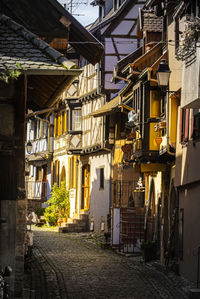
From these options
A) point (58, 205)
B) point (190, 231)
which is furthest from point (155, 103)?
point (58, 205)

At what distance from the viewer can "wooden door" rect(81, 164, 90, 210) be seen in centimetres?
4316

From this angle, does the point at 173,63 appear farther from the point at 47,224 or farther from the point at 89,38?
the point at 47,224

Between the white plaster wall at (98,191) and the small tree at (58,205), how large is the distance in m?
2.74

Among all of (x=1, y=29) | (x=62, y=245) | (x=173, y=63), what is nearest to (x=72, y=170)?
(x=62, y=245)

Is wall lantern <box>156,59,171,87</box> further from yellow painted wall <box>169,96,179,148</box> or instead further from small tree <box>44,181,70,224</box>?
small tree <box>44,181,70,224</box>

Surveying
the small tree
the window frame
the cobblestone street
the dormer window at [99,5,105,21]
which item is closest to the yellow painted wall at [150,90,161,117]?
the cobblestone street

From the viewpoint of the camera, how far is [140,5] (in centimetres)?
3800

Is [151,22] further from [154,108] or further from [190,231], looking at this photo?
[190,231]

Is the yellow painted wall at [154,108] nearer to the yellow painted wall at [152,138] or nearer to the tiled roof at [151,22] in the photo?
the yellow painted wall at [152,138]

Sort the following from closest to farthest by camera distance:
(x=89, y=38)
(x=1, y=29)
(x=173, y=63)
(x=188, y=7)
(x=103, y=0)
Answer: (x=1, y=29)
(x=89, y=38)
(x=188, y=7)
(x=173, y=63)
(x=103, y=0)

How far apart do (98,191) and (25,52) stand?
2713cm

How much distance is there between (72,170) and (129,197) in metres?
11.0

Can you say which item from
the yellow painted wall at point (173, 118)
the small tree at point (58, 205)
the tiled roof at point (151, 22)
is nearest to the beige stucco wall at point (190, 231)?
the yellow painted wall at point (173, 118)

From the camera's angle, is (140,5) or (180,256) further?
(140,5)
